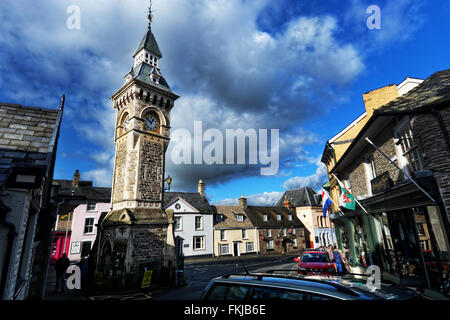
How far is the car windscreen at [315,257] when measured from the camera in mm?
14031

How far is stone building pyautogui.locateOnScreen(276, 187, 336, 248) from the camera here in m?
41.5

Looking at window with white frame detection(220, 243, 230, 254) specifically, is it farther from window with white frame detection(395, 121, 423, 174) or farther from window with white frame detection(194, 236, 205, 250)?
window with white frame detection(395, 121, 423, 174)

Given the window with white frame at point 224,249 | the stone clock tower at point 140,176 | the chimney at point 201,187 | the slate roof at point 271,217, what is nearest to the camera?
the stone clock tower at point 140,176

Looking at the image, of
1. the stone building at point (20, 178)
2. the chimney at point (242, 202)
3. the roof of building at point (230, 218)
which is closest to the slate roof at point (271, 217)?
the chimney at point (242, 202)

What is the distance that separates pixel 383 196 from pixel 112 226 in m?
15.5

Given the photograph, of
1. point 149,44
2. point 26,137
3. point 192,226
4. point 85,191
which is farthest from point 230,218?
point 26,137

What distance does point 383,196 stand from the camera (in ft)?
31.0

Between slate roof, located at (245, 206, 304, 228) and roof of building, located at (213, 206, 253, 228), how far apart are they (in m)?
1.06

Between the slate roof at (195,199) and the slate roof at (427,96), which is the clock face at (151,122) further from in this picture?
the slate roof at (195,199)

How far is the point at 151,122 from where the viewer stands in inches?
749

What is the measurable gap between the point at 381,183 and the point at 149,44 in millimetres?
23274

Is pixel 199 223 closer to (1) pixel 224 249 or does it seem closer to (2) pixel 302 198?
(1) pixel 224 249

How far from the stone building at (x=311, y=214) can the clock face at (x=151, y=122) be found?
33.5m
